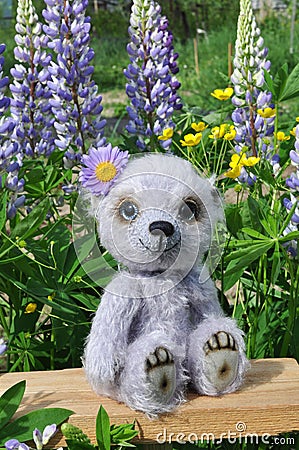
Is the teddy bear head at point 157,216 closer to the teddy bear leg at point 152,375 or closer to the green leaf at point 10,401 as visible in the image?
the teddy bear leg at point 152,375

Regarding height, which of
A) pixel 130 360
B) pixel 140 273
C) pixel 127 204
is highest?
pixel 127 204

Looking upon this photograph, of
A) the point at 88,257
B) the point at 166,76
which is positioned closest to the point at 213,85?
the point at 166,76

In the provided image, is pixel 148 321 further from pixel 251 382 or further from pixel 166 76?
pixel 166 76

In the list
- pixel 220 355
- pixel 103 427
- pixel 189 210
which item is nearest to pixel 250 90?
pixel 189 210

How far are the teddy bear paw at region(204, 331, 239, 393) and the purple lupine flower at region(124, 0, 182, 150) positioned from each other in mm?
789

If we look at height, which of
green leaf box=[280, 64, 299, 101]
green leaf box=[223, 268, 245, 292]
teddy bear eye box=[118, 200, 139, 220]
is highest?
green leaf box=[280, 64, 299, 101]

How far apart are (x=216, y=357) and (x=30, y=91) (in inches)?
40.5

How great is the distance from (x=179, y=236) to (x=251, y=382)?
32cm

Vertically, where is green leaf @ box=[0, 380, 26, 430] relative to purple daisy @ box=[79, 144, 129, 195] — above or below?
below

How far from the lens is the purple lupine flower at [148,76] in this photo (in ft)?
6.61

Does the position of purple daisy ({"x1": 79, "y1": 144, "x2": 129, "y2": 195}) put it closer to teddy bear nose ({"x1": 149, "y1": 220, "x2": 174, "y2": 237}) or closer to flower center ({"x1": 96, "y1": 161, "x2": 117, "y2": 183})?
flower center ({"x1": 96, "y1": 161, "x2": 117, "y2": 183})

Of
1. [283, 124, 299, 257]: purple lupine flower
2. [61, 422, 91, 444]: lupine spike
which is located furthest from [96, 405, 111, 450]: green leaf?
[283, 124, 299, 257]: purple lupine flower

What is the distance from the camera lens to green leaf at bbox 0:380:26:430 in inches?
51.0

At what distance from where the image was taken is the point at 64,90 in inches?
74.1
